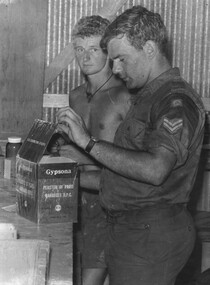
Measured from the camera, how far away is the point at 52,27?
207 inches

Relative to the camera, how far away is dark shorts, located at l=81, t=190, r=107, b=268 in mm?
3807

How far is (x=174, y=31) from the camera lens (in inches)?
210

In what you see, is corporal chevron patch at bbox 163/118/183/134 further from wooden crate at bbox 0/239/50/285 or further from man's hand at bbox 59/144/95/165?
man's hand at bbox 59/144/95/165

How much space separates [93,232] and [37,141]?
1.14 m

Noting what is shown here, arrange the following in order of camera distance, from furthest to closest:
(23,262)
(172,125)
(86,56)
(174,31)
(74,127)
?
(174,31) < (86,56) < (74,127) < (172,125) < (23,262)

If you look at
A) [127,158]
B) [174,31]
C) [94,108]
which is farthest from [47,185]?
[174,31]

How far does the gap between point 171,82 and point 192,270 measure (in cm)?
277

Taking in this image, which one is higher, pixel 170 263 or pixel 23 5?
pixel 23 5

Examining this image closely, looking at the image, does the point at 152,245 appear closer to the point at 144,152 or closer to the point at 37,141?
the point at 144,152

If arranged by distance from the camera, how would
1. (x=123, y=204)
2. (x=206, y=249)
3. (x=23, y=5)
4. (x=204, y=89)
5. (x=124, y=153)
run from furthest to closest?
(x=204, y=89) < (x=23, y=5) < (x=206, y=249) < (x=123, y=204) < (x=124, y=153)

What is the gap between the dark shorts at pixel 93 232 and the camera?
381 centimetres

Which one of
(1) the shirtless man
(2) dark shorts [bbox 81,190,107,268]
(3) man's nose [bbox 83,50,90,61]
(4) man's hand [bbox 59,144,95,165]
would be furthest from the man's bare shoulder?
(2) dark shorts [bbox 81,190,107,268]

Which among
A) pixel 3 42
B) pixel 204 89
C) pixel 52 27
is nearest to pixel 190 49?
pixel 204 89

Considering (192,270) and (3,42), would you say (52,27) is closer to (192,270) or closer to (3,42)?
(3,42)
